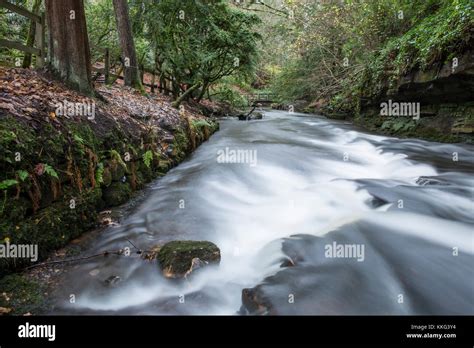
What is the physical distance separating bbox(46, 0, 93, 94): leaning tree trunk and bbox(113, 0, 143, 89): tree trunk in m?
4.57

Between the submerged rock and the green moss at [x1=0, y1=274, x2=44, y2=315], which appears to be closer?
the green moss at [x1=0, y1=274, x2=44, y2=315]

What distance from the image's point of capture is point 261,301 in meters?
3.24

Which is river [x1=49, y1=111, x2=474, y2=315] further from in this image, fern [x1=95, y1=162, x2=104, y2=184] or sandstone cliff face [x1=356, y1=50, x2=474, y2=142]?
sandstone cliff face [x1=356, y1=50, x2=474, y2=142]

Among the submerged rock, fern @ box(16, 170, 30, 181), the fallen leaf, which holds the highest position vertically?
fern @ box(16, 170, 30, 181)

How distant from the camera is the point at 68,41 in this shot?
6.25m

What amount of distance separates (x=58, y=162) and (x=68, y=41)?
9.81 ft

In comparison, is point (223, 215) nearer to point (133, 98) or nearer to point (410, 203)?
point (410, 203)

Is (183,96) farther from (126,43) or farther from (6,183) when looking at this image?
(6,183)

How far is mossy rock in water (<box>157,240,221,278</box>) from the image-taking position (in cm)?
386

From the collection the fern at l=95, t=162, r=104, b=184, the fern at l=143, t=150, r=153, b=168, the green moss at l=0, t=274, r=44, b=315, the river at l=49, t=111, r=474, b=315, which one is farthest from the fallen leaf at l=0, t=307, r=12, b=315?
the fern at l=143, t=150, r=153, b=168

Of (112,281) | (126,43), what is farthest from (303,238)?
(126,43)

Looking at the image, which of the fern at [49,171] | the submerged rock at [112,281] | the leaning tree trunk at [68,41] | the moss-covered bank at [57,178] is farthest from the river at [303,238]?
the leaning tree trunk at [68,41]

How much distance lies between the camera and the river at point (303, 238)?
3.44 metres

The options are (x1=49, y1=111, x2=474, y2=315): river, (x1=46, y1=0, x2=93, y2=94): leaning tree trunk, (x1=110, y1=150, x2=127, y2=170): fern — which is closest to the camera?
(x1=49, y1=111, x2=474, y2=315): river
